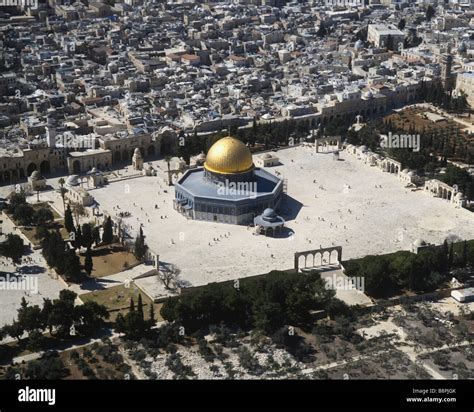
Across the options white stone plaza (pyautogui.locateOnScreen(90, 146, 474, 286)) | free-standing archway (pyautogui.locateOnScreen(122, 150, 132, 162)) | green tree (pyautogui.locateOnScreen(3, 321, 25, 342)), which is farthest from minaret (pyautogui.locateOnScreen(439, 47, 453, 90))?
green tree (pyautogui.locateOnScreen(3, 321, 25, 342))

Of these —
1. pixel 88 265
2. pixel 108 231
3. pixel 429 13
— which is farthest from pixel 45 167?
pixel 429 13

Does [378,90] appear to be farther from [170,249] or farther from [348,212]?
[170,249]

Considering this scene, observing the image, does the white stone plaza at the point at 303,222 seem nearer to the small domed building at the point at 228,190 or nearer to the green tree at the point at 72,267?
the small domed building at the point at 228,190

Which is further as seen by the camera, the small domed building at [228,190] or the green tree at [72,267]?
the small domed building at [228,190]

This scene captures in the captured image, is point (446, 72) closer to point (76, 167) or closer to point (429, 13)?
point (429, 13)

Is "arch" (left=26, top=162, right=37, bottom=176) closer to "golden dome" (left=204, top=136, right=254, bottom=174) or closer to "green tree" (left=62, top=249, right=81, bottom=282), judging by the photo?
"golden dome" (left=204, top=136, right=254, bottom=174)

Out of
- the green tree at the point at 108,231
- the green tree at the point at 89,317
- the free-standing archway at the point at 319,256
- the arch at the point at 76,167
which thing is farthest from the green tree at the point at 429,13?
the green tree at the point at 89,317

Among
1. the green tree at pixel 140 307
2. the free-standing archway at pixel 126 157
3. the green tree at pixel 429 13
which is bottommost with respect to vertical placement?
the green tree at pixel 140 307
